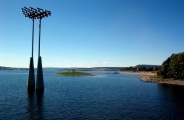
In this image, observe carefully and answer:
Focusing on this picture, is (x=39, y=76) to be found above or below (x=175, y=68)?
below

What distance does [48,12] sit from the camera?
61219 mm

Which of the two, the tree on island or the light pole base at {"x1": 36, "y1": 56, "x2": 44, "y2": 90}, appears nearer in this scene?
the light pole base at {"x1": 36, "y1": 56, "x2": 44, "y2": 90}

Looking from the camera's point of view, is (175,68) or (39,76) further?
(175,68)

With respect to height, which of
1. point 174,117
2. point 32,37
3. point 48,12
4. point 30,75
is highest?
point 48,12

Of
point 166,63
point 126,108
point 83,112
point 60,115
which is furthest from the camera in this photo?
point 166,63

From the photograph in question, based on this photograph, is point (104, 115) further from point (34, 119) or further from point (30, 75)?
point (30, 75)

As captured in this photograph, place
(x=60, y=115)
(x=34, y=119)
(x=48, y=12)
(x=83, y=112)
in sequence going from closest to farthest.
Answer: (x=34, y=119) → (x=60, y=115) → (x=83, y=112) → (x=48, y=12)

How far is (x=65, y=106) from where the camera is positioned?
39.2 meters

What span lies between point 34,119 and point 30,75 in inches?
Answer: 1371

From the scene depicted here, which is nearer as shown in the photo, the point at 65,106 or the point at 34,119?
the point at 34,119

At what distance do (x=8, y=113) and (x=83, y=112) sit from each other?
→ 13127 millimetres

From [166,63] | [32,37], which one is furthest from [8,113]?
[166,63]

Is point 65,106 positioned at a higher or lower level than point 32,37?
lower

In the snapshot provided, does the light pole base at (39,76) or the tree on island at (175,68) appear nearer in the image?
the light pole base at (39,76)
